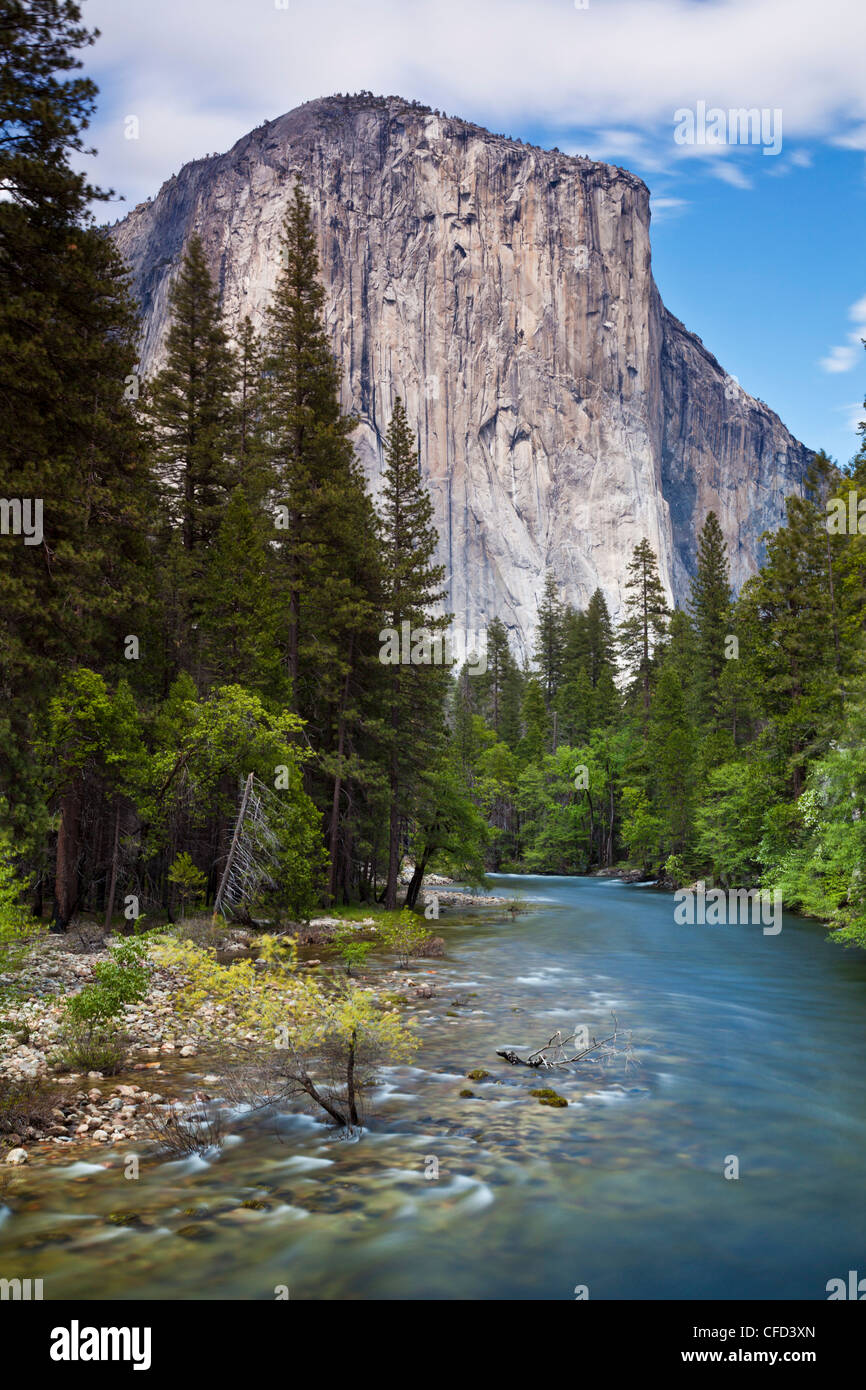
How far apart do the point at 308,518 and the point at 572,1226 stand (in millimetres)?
23067

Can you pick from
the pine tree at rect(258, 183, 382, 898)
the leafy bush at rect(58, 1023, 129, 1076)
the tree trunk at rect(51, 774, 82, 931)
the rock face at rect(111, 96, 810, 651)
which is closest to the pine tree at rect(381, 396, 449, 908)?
the pine tree at rect(258, 183, 382, 898)

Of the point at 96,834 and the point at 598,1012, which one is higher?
the point at 96,834

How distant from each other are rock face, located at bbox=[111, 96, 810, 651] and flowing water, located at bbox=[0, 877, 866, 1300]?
10257cm

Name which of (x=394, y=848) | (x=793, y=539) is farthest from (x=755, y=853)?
(x=394, y=848)

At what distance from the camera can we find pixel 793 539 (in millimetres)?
28734

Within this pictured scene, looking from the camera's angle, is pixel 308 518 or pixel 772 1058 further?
pixel 308 518

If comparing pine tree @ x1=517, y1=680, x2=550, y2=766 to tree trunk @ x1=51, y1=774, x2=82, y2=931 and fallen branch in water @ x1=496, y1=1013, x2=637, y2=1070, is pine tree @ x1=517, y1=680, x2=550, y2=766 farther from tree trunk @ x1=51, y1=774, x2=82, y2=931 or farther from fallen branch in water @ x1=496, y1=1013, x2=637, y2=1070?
fallen branch in water @ x1=496, y1=1013, x2=637, y2=1070

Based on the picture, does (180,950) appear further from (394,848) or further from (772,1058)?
(394,848)

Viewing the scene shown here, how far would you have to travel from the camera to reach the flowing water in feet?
20.4

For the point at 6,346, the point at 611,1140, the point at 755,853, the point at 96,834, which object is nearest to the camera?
the point at 611,1140

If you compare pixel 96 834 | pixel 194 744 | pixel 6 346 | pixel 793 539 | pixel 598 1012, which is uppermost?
pixel 793 539

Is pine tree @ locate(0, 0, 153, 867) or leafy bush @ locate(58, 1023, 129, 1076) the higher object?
pine tree @ locate(0, 0, 153, 867)

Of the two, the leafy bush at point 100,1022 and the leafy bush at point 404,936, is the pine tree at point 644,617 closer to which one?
the leafy bush at point 404,936
